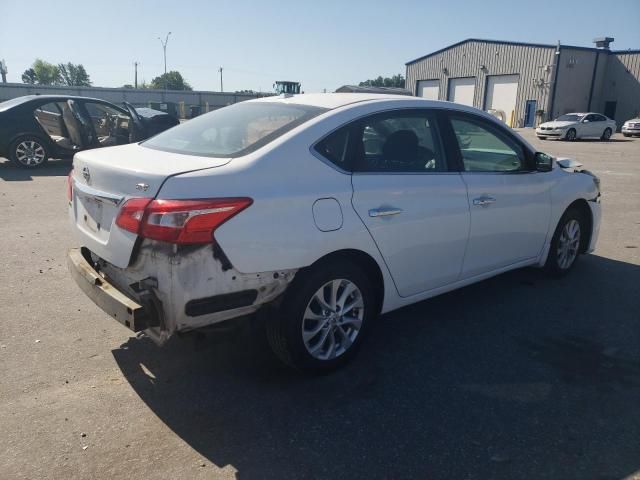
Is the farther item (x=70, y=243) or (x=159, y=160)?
(x=70, y=243)

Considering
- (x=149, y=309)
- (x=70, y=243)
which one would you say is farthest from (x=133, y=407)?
(x=70, y=243)

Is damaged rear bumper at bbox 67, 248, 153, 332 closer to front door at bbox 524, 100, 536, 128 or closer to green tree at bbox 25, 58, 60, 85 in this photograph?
front door at bbox 524, 100, 536, 128

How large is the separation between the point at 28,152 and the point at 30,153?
44 millimetres

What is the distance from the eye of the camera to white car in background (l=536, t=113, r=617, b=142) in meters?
28.4

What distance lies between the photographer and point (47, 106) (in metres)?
11.4

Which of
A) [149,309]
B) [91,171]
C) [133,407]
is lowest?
[133,407]

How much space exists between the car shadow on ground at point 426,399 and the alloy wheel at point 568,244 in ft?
2.77

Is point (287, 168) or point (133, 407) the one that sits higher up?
point (287, 168)

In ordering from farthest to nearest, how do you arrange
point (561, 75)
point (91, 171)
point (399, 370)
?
point (561, 75)
point (399, 370)
point (91, 171)

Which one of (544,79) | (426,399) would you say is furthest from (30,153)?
(544,79)

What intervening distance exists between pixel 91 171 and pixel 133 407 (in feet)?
4.63

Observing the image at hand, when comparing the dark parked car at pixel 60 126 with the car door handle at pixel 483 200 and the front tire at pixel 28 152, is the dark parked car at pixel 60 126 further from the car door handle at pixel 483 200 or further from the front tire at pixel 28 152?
the car door handle at pixel 483 200

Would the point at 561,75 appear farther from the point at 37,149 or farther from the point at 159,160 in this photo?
the point at 159,160

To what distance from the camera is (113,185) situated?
9.57 ft
